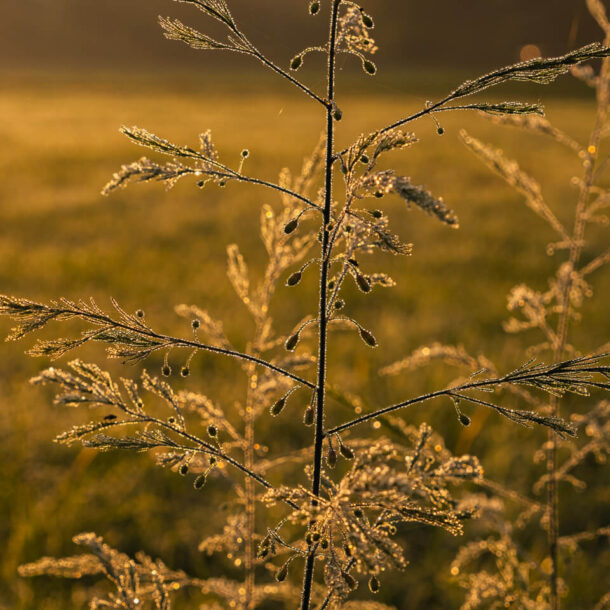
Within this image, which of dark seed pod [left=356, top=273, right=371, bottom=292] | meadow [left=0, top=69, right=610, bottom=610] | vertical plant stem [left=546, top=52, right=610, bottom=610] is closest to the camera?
dark seed pod [left=356, top=273, right=371, bottom=292]

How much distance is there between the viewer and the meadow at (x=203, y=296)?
396 cm

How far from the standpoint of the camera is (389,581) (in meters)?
3.79

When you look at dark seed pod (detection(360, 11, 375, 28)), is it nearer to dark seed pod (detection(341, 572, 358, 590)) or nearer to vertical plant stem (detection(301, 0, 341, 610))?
vertical plant stem (detection(301, 0, 341, 610))

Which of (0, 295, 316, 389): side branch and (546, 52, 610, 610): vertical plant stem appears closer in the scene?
(0, 295, 316, 389): side branch

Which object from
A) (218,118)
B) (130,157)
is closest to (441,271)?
(130,157)

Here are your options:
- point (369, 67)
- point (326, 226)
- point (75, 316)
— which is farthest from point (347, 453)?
point (369, 67)

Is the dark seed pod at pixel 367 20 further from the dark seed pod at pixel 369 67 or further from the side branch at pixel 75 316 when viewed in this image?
the side branch at pixel 75 316

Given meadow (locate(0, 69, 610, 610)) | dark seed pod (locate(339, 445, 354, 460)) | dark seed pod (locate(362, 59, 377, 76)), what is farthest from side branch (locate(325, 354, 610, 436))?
meadow (locate(0, 69, 610, 610))

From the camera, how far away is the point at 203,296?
28.0 ft

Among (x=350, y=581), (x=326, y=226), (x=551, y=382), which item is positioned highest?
(x=326, y=226)

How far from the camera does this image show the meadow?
396 cm

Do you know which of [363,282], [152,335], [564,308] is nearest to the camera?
[363,282]

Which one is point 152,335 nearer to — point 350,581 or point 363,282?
point 363,282

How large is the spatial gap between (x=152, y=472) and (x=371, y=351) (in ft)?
9.94
